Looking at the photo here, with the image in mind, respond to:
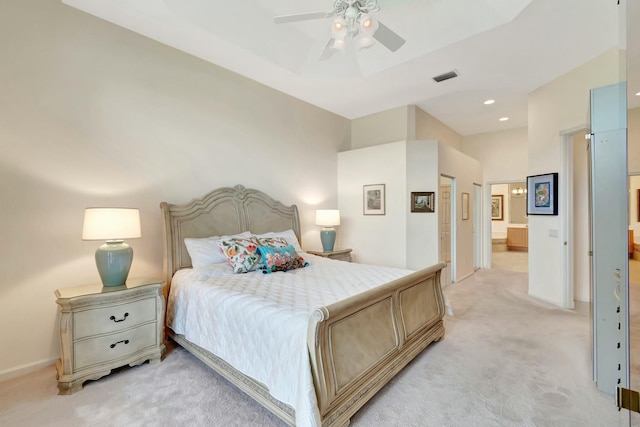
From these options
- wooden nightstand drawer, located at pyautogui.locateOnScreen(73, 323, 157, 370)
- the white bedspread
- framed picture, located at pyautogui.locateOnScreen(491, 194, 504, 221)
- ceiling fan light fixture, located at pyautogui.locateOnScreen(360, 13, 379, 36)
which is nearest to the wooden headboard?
the white bedspread

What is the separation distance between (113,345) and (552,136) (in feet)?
18.6

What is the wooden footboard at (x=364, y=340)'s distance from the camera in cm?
153

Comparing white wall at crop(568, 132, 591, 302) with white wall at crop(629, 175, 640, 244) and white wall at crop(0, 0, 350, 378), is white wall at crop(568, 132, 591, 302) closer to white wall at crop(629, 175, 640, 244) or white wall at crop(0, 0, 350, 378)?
white wall at crop(629, 175, 640, 244)

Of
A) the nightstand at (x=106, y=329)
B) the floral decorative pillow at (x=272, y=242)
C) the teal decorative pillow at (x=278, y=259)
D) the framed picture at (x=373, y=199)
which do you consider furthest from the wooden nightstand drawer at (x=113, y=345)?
the framed picture at (x=373, y=199)

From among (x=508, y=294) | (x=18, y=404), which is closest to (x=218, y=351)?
(x=18, y=404)

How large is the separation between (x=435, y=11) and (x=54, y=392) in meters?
4.74

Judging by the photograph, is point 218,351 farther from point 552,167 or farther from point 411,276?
point 552,167

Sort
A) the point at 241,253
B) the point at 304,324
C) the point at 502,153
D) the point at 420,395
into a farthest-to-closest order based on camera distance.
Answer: the point at 502,153 → the point at 241,253 → the point at 420,395 → the point at 304,324

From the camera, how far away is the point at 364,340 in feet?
6.22

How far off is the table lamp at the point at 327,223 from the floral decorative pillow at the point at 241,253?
158cm

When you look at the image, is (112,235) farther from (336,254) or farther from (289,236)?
(336,254)

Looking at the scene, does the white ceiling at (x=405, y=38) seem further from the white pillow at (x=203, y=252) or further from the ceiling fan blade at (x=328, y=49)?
the white pillow at (x=203, y=252)

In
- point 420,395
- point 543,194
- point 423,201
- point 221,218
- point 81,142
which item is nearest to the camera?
point 420,395

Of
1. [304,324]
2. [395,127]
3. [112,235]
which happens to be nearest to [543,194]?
[395,127]
